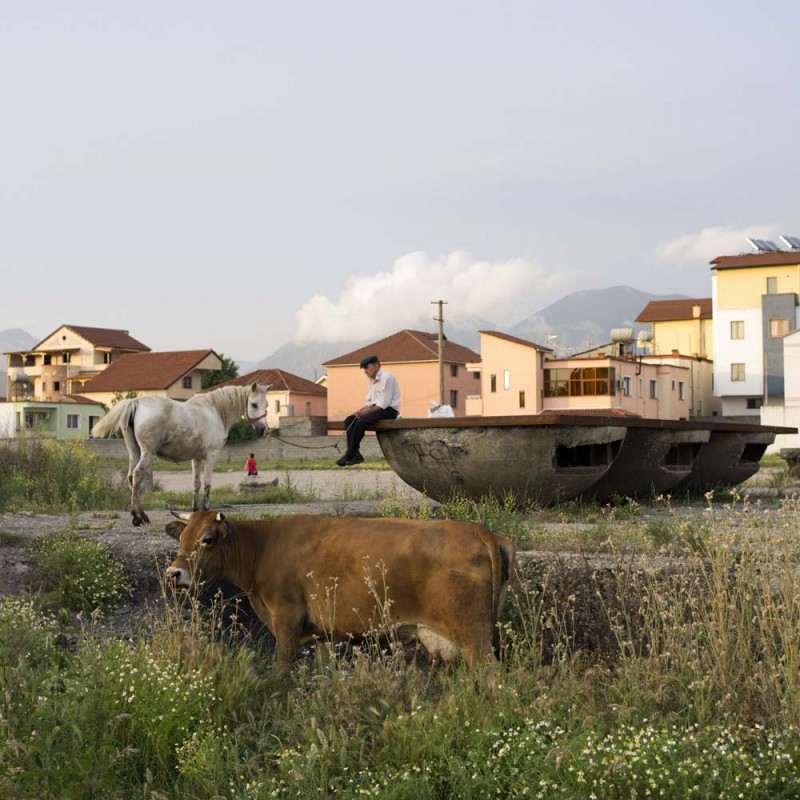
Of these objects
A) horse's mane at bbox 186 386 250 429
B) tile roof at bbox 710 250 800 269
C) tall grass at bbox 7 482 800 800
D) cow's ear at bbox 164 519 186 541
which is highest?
tile roof at bbox 710 250 800 269

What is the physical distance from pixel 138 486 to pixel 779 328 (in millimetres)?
64380

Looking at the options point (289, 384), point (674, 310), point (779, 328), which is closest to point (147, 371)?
point (289, 384)

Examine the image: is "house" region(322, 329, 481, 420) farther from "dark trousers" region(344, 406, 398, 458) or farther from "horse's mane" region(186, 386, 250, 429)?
"dark trousers" region(344, 406, 398, 458)

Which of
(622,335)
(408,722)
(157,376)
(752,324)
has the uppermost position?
(752,324)

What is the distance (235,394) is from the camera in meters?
14.0

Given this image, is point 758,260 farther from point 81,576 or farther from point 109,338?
point 81,576

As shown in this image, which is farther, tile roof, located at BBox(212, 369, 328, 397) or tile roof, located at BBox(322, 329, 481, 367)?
tile roof, located at BBox(212, 369, 328, 397)

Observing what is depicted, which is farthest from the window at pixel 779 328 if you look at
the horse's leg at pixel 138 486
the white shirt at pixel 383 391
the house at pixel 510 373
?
the horse's leg at pixel 138 486

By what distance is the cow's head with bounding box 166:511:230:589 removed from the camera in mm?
6090

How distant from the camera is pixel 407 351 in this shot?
7612cm

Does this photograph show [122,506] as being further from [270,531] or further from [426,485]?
[270,531]

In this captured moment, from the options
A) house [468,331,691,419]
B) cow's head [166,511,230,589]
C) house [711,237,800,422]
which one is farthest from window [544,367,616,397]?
cow's head [166,511,230,589]

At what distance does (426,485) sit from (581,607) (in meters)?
5.70

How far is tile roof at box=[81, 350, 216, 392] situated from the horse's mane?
63.8 m
